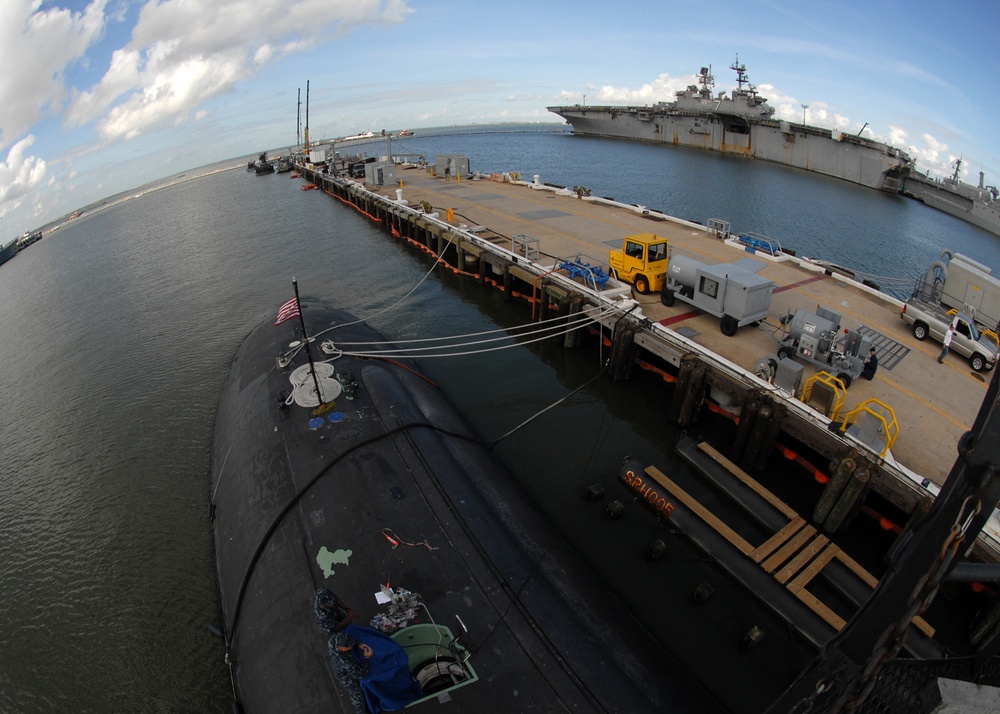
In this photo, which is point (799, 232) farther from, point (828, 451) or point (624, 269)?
point (828, 451)

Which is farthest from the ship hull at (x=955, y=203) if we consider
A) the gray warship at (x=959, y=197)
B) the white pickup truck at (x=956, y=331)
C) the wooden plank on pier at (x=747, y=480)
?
the wooden plank on pier at (x=747, y=480)

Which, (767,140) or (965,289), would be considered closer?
(965,289)

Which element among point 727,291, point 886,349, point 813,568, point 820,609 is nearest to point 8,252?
point 727,291

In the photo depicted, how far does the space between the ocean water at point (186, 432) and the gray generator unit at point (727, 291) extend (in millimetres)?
4748

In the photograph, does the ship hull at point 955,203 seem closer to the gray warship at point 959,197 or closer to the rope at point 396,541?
the gray warship at point 959,197

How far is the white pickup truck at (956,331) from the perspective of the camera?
19484 mm

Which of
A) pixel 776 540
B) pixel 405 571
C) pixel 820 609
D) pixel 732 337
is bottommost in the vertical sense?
pixel 820 609

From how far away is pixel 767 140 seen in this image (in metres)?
100

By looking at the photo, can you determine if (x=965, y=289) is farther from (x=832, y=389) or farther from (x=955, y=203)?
(x=955, y=203)

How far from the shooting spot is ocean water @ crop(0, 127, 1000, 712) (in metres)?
13.7

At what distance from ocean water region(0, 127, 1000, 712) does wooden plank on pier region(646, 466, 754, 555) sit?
1.19m

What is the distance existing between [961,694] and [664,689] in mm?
8385

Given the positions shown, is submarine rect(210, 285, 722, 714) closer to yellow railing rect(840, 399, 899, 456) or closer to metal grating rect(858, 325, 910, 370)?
yellow railing rect(840, 399, 899, 456)

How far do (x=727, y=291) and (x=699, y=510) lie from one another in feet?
33.7
